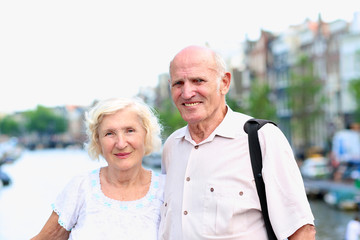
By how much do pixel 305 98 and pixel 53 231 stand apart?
97.2 ft

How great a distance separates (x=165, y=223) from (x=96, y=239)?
32 centimetres

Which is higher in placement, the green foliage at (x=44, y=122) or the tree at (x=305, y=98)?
the tree at (x=305, y=98)

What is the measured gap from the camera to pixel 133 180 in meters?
2.55

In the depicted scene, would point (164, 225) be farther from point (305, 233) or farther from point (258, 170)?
point (305, 233)

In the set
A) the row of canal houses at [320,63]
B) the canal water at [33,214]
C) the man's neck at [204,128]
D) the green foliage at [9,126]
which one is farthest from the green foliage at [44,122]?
the man's neck at [204,128]

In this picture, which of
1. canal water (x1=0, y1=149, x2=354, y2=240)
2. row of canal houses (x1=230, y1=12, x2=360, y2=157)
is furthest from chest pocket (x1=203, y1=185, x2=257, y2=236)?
row of canal houses (x1=230, y1=12, x2=360, y2=157)

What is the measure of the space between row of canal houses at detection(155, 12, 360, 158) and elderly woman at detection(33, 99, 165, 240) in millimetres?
24665

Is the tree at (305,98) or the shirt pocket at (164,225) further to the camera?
the tree at (305,98)

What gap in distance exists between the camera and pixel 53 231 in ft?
8.17

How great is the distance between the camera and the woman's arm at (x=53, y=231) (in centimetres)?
248

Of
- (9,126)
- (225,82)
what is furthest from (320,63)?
(9,126)

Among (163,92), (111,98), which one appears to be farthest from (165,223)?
(163,92)

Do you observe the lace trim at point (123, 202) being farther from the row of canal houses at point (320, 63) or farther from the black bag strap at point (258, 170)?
the row of canal houses at point (320, 63)

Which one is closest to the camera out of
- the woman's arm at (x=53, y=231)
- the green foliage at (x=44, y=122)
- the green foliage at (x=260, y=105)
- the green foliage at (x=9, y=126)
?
the woman's arm at (x=53, y=231)
